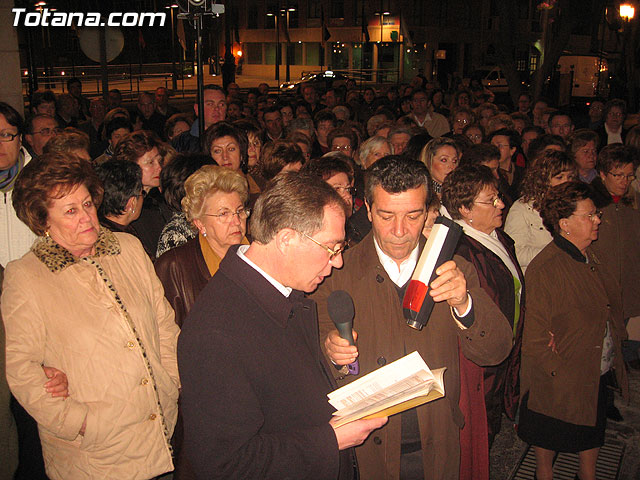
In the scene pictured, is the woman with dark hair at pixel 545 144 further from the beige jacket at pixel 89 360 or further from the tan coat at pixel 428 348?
the beige jacket at pixel 89 360

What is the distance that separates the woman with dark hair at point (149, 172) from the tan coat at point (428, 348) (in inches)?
89.4

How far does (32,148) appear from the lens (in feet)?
21.0

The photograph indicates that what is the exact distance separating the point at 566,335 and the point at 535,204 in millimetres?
1535

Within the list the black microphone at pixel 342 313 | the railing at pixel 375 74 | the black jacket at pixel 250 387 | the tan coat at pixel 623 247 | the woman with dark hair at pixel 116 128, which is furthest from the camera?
the railing at pixel 375 74

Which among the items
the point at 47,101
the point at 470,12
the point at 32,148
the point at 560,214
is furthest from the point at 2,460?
the point at 470,12

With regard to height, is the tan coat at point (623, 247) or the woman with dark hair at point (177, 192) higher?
the woman with dark hair at point (177, 192)

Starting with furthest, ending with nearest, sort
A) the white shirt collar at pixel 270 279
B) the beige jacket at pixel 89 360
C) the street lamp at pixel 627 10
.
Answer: the street lamp at pixel 627 10 < the beige jacket at pixel 89 360 < the white shirt collar at pixel 270 279

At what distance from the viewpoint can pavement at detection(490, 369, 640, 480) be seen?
4.39m

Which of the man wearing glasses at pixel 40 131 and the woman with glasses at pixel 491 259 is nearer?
the woman with glasses at pixel 491 259

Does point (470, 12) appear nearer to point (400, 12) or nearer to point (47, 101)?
point (400, 12)

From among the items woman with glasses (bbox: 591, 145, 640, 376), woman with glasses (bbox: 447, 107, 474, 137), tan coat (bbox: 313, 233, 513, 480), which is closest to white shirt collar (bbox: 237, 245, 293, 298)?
tan coat (bbox: 313, 233, 513, 480)

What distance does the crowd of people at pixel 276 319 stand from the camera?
6.86 feet

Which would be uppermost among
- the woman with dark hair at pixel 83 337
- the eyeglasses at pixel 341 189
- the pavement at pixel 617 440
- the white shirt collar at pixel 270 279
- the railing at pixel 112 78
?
the railing at pixel 112 78

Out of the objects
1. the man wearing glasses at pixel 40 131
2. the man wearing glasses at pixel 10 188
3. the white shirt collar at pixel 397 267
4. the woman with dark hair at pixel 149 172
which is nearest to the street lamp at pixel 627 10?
the woman with dark hair at pixel 149 172
